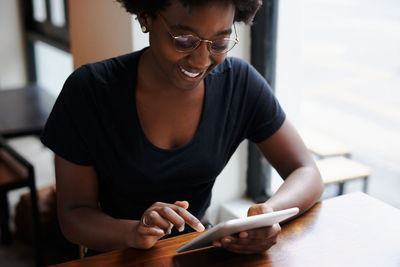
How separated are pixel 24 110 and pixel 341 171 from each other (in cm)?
174

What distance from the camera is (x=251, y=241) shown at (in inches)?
41.3

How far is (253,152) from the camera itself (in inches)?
90.5

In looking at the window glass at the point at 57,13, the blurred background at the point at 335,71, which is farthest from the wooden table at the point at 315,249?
the window glass at the point at 57,13

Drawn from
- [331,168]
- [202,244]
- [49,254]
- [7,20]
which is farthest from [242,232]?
[7,20]

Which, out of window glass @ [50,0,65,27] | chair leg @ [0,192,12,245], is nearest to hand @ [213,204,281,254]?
chair leg @ [0,192,12,245]

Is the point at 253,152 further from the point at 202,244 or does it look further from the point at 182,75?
the point at 202,244

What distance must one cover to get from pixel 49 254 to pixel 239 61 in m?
1.70

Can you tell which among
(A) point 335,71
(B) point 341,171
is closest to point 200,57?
(A) point 335,71

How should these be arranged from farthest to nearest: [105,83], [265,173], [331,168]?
[265,173], [331,168], [105,83]

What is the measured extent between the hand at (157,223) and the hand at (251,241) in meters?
0.07

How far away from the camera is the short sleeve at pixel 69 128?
1254mm

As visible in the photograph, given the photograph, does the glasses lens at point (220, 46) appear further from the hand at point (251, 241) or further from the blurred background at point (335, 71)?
the blurred background at point (335, 71)

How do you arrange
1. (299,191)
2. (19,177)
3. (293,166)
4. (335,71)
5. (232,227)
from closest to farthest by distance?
(232,227)
(299,191)
(293,166)
(335,71)
(19,177)

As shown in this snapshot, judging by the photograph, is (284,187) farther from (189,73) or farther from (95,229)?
(95,229)
